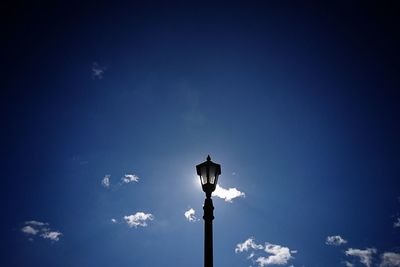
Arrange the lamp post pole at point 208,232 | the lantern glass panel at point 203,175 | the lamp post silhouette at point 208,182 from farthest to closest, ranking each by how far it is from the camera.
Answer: the lantern glass panel at point 203,175 → the lamp post silhouette at point 208,182 → the lamp post pole at point 208,232

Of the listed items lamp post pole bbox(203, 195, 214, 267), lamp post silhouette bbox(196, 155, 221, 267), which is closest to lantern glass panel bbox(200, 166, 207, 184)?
lamp post silhouette bbox(196, 155, 221, 267)

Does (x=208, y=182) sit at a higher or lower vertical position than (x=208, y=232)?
higher

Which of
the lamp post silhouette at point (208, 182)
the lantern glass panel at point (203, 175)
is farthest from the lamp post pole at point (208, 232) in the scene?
the lantern glass panel at point (203, 175)

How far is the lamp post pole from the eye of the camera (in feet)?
18.0

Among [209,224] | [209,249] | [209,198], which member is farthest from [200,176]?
[209,249]

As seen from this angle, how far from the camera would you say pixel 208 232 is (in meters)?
5.91

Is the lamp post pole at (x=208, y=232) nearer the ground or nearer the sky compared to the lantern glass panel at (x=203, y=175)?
nearer the ground

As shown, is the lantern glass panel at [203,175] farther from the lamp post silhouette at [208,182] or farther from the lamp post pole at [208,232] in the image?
the lamp post pole at [208,232]

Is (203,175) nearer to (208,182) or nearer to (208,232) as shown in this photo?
(208,182)

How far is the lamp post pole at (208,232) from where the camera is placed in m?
Answer: 5.49

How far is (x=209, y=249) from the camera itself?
5621 mm

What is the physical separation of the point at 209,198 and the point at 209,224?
0.58 meters

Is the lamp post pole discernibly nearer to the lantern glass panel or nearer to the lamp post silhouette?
the lamp post silhouette

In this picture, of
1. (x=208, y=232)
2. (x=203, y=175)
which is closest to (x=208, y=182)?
(x=203, y=175)
